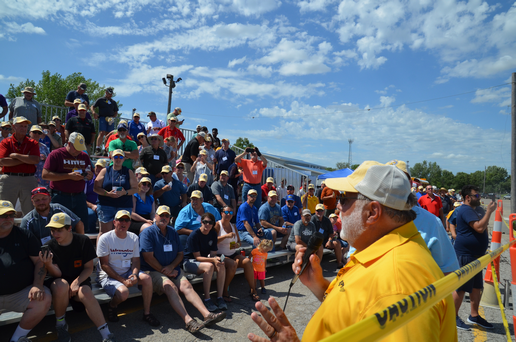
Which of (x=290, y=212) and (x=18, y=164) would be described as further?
(x=290, y=212)

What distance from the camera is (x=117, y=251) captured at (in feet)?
16.1

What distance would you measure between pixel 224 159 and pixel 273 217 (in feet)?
8.64

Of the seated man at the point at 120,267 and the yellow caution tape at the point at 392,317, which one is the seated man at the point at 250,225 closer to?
the seated man at the point at 120,267

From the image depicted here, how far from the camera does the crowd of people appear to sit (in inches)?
47.8

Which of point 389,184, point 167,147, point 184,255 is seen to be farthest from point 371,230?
point 167,147

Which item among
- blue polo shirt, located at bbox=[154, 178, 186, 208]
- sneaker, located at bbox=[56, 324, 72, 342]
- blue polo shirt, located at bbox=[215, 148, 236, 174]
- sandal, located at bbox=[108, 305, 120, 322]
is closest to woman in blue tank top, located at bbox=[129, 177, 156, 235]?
blue polo shirt, located at bbox=[154, 178, 186, 208]

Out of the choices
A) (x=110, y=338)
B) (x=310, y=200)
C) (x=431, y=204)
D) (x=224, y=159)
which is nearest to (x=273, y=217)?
(x=224, y=159)

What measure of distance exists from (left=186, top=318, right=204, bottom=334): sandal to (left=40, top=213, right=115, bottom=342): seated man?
0.99 m

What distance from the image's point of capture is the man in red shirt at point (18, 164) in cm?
529

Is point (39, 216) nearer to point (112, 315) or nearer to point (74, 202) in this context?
point (74, 202)

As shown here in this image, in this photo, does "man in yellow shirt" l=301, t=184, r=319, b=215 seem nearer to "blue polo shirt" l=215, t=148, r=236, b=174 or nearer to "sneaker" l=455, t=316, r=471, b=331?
"blue polo shirt" l=215, t=148, r=236, b=174

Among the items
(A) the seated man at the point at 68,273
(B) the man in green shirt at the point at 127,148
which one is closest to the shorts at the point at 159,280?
(A) the seated man at the point at 68,273

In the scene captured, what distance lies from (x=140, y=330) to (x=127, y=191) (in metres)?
2.55

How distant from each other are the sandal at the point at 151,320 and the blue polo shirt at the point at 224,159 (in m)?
5.76
